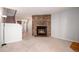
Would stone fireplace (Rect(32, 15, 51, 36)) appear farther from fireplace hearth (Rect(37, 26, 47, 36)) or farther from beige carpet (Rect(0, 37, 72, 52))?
beige carpet (Rect(0, 37, 72, 52))

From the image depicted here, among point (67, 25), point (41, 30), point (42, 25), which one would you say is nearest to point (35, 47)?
point (67, 25)

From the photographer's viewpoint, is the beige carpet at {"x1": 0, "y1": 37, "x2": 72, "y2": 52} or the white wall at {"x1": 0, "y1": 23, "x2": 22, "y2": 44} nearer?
the beige carpet at {"x1": 0, "y1": 37, "x2": 72, "y2": 52}

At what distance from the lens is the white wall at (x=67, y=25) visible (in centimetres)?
600

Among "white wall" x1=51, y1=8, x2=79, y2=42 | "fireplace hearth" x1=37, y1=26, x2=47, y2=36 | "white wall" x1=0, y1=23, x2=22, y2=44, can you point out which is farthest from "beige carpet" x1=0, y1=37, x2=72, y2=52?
"fireplace hearth" x1=37, y1=26, x2=47, y2=36

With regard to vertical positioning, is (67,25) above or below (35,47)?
above

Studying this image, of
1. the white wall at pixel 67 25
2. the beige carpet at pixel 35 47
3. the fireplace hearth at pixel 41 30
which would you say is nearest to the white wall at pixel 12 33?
the beige carpet at pixel 35 47

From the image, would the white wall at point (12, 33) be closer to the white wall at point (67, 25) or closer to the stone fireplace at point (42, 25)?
the white wall at point (67, 25)

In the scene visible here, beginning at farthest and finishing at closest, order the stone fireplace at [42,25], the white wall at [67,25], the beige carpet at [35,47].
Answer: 1. the stone fireplace at [42,25]
2. the white wall at [67,25]
3. the beige carpet at [35,47]

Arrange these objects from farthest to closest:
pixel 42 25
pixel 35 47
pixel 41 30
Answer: pixel 41 30, pixel 42 25, pixel 35 47

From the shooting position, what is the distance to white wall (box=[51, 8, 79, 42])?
236 inches

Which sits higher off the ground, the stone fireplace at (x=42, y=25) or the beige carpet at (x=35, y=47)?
the stone fireplace at (x=42, y=25)

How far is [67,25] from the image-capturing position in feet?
21.7

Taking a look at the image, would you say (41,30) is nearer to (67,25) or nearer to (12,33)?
(67,25)
